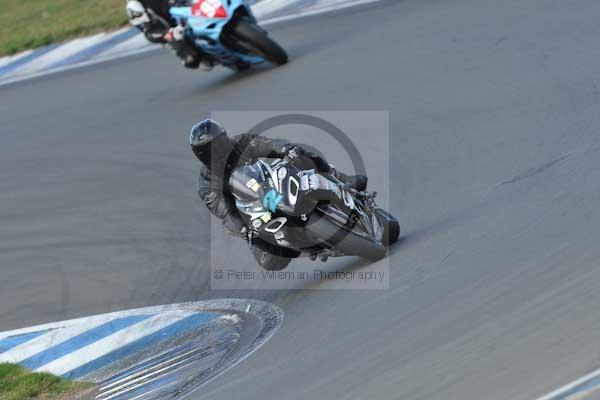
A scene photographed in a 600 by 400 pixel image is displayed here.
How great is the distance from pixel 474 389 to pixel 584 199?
10.2 feet

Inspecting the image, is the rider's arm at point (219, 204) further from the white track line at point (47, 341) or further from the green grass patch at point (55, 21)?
the green grass patch at point (55, 21)

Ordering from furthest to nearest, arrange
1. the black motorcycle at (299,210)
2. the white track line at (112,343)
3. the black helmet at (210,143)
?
1. the white track line at (112,343)
2. the black helmet at (210,143)
3. the black motorcycle at (299,210)

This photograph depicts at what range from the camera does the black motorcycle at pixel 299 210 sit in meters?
7.46

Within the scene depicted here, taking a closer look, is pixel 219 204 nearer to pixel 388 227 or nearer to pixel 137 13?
pixel 388 227

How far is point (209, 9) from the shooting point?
1352 centimetres

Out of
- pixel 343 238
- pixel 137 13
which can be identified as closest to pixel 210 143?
pixel 343 238

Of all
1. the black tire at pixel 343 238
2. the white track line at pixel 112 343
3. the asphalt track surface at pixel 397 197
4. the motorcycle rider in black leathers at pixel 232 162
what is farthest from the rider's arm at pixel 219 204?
the white track line at pixel 112 343

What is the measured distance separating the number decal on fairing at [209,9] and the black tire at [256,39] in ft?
0.89

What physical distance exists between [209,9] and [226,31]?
1.20ft

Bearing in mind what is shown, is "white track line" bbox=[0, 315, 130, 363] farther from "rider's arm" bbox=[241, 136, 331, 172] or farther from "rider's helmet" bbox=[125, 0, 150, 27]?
"rider's helmet" bbox=[125, 0, 150, 27]

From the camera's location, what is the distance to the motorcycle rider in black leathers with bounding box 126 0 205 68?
1395 cm

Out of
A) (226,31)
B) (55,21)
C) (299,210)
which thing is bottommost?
(299,210)

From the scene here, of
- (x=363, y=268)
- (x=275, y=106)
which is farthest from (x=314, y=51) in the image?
(x=363, y=268)

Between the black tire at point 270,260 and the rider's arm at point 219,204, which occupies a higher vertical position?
the rider's arm at point 219,204
